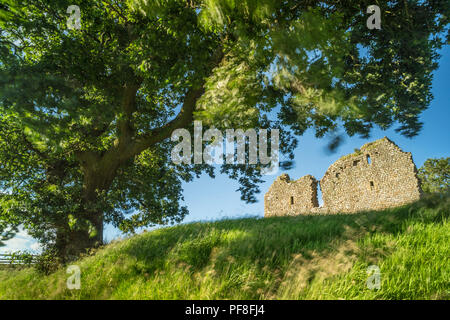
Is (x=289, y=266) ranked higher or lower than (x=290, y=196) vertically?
lower

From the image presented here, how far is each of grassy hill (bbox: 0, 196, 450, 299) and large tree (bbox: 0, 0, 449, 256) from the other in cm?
231

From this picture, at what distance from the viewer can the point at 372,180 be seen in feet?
55.3

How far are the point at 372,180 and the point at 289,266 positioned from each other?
1578 cm

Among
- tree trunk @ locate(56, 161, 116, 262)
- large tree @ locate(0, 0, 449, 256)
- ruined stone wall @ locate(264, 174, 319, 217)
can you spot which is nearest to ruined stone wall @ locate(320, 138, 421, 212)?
ruined stone wall @ locate(264, 174, 319, 217)

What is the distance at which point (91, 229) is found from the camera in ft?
25.5

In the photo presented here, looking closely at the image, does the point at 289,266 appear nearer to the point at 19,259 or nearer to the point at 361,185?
the point at 19,259

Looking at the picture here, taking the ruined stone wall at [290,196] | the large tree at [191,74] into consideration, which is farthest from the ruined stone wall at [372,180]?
the large tree at [191,74]

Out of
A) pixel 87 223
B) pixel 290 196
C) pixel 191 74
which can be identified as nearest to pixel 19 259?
pixel 87 223

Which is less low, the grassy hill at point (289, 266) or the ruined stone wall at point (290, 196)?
the ruined stone wall at point (290, 196)

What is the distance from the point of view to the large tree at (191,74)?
16.5ft

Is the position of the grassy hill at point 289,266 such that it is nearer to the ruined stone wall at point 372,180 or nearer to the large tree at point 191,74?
the large tree at point 191,74

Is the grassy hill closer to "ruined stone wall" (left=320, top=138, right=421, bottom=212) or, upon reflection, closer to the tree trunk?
the tree trunk

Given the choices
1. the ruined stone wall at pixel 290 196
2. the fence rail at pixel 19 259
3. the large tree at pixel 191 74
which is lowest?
the fence rail at pixel 19 259

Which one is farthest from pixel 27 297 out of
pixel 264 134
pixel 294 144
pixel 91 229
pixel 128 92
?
pixel 294 144
